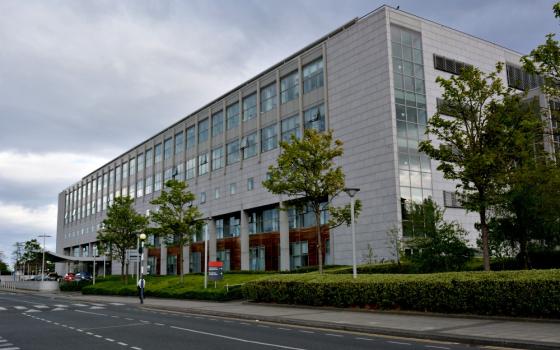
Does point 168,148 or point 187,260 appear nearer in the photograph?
point 187,260

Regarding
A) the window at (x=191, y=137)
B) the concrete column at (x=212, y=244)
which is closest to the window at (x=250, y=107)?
the window at (x=191, y=137)

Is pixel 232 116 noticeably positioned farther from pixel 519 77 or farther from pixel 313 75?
pixel 519 77

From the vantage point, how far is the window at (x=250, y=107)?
5953 cm

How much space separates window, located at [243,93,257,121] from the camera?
195 feet

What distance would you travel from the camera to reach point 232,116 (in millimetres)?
63625

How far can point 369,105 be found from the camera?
145 ft

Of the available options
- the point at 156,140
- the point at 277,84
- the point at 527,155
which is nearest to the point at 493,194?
the point at 527,155

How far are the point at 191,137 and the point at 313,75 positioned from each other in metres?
26.8

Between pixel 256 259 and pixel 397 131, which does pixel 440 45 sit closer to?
pixel 397 131

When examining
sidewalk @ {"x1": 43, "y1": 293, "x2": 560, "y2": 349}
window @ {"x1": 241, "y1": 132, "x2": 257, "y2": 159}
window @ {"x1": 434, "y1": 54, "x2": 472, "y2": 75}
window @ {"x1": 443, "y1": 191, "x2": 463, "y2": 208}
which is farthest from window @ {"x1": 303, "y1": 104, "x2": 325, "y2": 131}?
sidewalk @ {"x1": 43, "y1": 293, "x2": 560, "y2": 349}

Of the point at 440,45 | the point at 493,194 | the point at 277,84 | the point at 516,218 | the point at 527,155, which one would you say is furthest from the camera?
the point at 277,84

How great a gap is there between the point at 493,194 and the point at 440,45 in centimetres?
2669

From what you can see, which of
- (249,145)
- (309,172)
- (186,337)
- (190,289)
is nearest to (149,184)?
(249,145)

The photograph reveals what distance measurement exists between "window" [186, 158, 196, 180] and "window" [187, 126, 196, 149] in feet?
6.55
